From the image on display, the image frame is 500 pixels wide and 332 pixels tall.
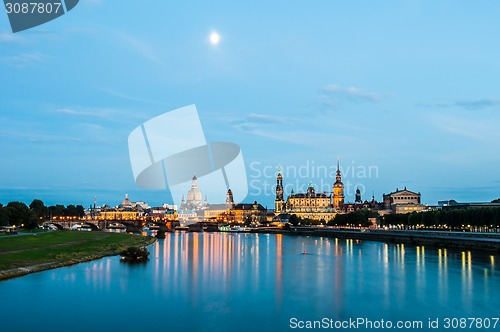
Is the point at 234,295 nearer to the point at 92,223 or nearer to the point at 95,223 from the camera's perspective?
the point at 92,223

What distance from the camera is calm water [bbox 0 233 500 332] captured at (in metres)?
29.6

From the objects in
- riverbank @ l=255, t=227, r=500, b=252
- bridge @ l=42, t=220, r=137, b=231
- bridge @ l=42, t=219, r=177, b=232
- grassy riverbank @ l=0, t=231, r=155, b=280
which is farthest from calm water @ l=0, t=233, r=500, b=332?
bridge @ l=42, t=219, r=177, b=232

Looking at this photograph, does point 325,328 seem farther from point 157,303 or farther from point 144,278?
point 144,278

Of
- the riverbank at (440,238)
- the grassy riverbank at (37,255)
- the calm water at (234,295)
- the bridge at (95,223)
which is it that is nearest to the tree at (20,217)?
the bridge at (95,223)

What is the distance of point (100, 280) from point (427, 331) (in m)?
24.9

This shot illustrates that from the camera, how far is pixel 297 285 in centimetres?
4231

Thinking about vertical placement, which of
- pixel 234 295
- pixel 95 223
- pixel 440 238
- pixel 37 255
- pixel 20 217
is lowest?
pixel 234 295

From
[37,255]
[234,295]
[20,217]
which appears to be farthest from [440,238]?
[20,217]

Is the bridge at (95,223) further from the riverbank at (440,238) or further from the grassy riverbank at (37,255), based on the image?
the grassy riverbank at (37,255)

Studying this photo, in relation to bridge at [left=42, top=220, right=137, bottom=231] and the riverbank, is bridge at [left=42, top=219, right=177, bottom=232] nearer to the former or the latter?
bridge at [left=42, top=220, right=137, bottom=231]

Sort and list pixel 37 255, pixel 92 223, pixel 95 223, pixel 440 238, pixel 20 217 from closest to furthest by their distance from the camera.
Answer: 1. pixel 37 255
2. pixel 440 238
3. pixel 20 217
4. pixel 92 223
5. pixel 95 223

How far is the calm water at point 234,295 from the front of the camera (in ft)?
97.1

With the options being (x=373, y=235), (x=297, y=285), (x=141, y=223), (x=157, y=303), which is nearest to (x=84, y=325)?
(x=157, y=303)

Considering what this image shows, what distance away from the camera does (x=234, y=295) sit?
3756 centimetres
